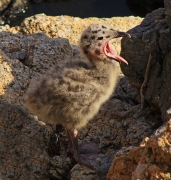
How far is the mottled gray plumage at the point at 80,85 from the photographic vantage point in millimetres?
4645

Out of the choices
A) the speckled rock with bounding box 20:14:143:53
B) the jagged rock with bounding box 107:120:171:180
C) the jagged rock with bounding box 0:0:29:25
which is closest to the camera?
the jagged rock with bounding box 107:120:171:180

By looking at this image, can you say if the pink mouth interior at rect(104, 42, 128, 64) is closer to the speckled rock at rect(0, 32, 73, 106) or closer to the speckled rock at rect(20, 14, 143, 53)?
the speckled rock at rect(0, 32, 73, 106)

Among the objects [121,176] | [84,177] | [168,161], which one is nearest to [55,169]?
[84,177]

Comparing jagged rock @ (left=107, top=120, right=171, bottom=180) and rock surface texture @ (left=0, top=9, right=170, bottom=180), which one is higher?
jagged rock @ (left=107, top=120, right=171, bottom=180)

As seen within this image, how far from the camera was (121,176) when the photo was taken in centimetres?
396

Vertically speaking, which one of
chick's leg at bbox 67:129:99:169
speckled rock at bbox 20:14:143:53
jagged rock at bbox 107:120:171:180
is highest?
jagged rock at bbox 107:120:171:180

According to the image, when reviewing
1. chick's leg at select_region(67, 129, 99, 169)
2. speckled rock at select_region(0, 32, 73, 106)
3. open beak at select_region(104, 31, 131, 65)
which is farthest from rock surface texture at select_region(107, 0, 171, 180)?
speckled rock at select_region(0, 32, 73, 106)

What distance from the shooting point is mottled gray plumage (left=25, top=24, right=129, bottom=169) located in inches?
183

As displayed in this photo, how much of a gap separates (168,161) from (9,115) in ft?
6.29

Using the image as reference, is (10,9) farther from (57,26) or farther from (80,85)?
(80,85)

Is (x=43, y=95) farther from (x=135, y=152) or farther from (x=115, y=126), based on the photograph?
(x=135, y=152)

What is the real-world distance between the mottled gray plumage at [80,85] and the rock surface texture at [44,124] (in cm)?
23

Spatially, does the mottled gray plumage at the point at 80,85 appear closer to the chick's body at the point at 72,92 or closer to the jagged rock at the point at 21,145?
the chick's body at the point at 72,92

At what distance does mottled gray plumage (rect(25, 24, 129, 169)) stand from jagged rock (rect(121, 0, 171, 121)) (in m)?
0.17
